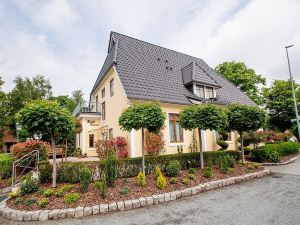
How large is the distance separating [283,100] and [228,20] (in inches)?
938

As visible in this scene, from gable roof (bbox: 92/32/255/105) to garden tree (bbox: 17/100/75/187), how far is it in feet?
16.8

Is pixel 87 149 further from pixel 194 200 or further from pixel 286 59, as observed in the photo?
pixel 286 59

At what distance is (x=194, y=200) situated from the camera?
5777 mm

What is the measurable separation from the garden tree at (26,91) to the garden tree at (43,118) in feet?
87.8

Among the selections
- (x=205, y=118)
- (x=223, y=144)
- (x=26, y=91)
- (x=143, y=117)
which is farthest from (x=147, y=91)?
(x=26, y=91)

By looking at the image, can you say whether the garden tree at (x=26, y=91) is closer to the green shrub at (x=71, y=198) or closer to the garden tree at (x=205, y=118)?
the green shrub at (x=71, y=198)

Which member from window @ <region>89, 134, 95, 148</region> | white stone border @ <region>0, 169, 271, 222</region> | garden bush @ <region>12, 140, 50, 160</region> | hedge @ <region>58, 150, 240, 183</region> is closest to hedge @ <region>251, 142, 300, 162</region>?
hedge @ <region>58, 150, 240, 183</region>

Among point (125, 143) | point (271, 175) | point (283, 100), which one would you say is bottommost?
point (271, 175)

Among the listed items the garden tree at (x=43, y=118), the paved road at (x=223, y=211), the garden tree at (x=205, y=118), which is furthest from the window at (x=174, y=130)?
the garden tree at (x=43, y=118)

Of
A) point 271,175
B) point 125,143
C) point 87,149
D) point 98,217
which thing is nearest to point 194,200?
point 98,217

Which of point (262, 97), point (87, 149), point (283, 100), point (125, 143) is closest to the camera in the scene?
point (125, 143)

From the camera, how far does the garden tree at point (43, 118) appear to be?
6172 mm

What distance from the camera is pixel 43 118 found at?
6223 mm

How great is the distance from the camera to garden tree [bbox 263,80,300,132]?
2658 centimetres
